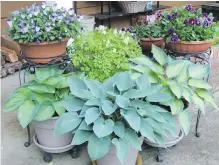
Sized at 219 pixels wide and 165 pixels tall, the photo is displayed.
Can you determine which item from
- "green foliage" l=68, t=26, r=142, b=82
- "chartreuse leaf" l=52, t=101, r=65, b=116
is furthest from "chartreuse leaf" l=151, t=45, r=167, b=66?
"chartreuse leaf" l=52, t=101, r=65, b=116

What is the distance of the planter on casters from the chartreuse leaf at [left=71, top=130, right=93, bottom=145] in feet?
1.21

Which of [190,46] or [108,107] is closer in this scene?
[108,107]

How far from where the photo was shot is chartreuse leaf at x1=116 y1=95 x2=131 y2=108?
160 cm

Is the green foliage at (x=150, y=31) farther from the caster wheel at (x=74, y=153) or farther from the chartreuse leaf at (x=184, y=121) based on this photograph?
the caster wheel at (x=74, y=153)

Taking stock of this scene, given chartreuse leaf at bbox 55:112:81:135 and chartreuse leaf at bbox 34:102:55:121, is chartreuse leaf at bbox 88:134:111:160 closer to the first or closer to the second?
chartreuse leaf at bbox 55:112:81:135

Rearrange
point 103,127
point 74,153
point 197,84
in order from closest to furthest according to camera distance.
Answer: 1. point 103,127
2. point 197,84
3. point 74,153

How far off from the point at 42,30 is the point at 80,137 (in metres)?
0.78

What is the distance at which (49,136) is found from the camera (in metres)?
1.97

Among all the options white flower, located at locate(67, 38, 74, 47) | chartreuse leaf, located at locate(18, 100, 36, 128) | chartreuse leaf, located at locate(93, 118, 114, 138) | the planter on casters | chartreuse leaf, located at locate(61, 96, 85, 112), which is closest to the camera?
chartreuse leaf, located at locate(93, 118, 114, 138)

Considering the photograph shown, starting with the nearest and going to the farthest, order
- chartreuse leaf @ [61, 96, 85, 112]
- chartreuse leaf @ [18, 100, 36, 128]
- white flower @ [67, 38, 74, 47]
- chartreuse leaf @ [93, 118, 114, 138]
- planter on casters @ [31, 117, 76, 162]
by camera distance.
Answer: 1. chartreuse leaf @ [93, 118, 114, 138]
2. chartreuse leaf @ [61, 96, 85, 112]
3. chartreuse leaf @ [18, 100, 36, 128]
4. planter on casters @ [31, 117, 76, 162]
5. white flower @ [67, 38, 74, 47]

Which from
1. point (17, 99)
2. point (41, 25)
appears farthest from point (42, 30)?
point (17, 99)

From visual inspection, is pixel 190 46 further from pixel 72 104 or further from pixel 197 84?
pixel 72 104

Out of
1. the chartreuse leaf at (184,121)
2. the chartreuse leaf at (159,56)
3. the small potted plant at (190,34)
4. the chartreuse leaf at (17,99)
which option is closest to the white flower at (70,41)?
the chartreuse leaf at (17,99)

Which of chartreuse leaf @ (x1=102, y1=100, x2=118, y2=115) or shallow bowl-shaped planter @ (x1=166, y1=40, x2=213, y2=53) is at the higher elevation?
shallow bowl-shaped planter @ (x1=166, y1=40, x2=213, y2=53)
